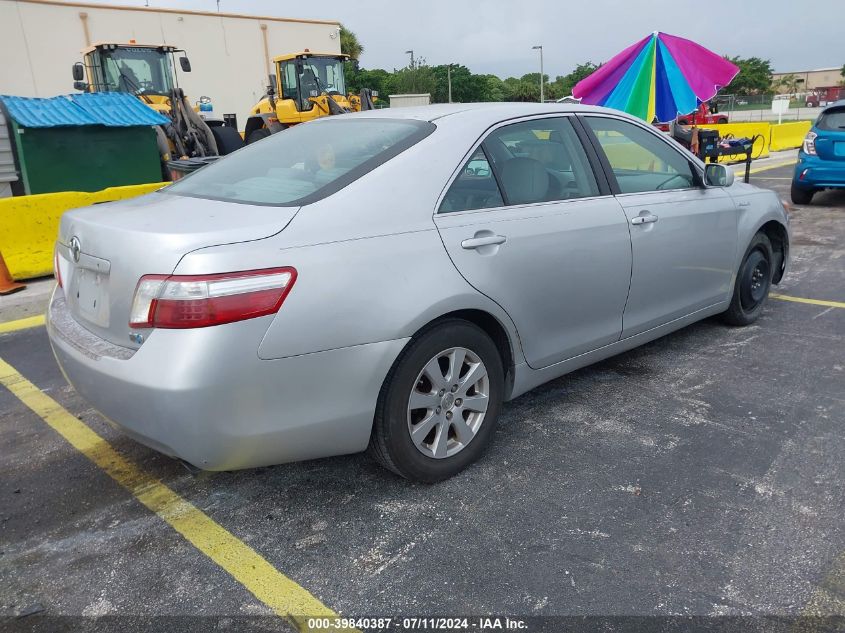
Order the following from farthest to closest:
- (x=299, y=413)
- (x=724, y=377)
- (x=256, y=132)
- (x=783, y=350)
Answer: (x=256, y=132) → (x=783, y=350) → (x=724, y=377) → (x=299, y=413)

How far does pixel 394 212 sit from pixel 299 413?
0.86 metres

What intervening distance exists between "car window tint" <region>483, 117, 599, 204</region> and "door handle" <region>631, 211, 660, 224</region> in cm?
27

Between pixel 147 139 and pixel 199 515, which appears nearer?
pixel 199 515

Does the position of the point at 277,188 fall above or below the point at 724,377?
above

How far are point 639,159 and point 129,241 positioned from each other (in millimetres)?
2930

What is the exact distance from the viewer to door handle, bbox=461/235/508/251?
2830mm

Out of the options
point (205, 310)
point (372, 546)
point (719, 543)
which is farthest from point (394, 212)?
point (719, 543)

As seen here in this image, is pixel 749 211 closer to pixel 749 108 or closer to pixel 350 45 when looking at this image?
A: pixel 749 108

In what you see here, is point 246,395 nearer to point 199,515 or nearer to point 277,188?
point 199,515

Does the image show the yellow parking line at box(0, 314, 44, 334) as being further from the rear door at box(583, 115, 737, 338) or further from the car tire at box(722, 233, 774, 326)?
the car tire at box(722, 233, 774, 326)

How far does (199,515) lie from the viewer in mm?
2768

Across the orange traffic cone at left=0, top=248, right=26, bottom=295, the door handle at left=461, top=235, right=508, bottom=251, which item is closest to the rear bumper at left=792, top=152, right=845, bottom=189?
the door handle at left=461, top=235, right=508, bottom=251

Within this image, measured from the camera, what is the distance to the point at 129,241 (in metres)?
2.43

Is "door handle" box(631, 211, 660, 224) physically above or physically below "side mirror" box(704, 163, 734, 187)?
below
